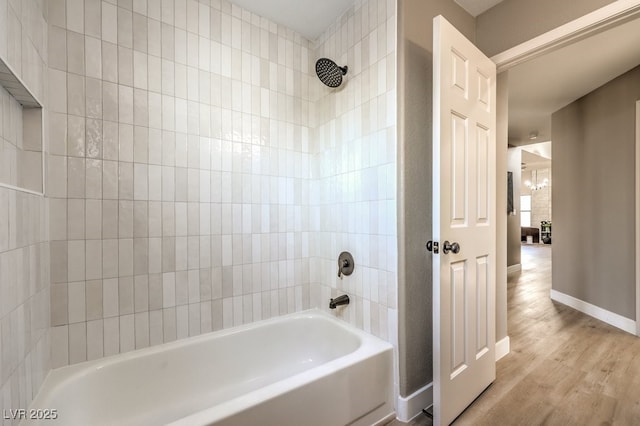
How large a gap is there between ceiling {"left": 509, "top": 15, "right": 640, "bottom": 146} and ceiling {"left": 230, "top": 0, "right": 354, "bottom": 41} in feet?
5.30

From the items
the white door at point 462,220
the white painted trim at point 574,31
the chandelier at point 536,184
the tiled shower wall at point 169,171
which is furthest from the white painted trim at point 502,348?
the chandelier at point 536,184

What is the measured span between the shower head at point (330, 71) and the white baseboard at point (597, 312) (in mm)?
3402

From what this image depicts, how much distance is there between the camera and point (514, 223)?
5312 mm

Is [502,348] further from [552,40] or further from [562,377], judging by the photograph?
[552,40]

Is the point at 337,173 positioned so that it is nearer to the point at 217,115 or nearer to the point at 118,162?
the point at 217,115

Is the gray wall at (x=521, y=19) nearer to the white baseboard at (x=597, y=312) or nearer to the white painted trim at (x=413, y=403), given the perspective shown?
the white painted trim at (x=413, y=403)

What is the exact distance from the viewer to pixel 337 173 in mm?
2029

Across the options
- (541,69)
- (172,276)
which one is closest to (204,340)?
(172,276)

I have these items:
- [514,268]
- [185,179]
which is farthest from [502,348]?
[514,268]

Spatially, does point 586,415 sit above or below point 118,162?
below

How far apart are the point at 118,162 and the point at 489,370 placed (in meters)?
2.53

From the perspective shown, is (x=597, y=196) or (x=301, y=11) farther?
(x=597, y=196)

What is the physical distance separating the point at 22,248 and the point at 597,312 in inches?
179

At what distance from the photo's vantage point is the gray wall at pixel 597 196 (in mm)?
2662
